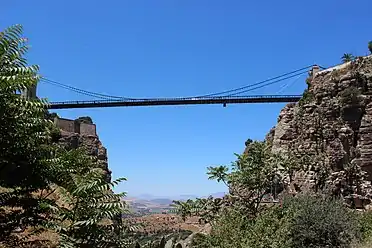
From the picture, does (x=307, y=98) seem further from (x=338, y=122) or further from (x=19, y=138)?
(x=19, y=138)

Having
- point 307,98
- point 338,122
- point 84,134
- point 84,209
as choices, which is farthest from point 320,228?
point 84,134

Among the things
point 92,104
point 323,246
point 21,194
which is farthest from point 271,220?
point 92,104

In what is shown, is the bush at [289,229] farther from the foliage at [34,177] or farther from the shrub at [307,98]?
the shrub at [307,98]

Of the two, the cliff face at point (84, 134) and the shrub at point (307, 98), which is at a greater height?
the shrub at point (307, 98)

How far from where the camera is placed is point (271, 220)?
33.7 feet

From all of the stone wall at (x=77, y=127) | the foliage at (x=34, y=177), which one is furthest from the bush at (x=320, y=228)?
the stone wall at (x=77, y=127)

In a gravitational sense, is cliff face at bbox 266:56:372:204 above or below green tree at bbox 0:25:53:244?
above

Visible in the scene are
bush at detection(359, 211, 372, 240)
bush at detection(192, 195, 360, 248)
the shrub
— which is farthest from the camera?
the shrub

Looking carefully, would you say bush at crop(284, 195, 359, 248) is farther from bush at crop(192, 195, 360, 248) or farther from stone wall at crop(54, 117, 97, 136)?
stone wall at crop(54, 117, 97, 136)

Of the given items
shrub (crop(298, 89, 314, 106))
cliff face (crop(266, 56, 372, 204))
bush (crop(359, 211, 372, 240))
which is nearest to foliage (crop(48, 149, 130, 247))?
bush (crop(359, 211, 372, 240))

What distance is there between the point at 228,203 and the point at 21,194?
33.3 ft

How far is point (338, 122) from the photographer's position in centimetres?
2530

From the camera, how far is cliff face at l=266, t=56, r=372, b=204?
78.8ft

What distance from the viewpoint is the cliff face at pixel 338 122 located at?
24.0m
